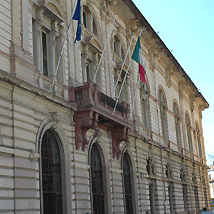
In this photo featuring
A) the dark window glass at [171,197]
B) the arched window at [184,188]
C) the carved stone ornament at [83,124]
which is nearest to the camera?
the carved stone ornament at [83,124]

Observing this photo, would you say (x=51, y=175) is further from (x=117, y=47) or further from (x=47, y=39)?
(x=117, y=47)

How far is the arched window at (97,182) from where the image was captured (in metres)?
22.7

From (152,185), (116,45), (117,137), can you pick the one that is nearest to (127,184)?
(117,137)

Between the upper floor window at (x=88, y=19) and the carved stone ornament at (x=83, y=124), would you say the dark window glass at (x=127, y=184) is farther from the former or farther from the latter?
the upper floor window at (x=88, y=19)

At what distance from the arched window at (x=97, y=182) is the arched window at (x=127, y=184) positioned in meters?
3.86

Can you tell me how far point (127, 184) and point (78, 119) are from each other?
870 centimetres

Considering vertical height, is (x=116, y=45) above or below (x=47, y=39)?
above

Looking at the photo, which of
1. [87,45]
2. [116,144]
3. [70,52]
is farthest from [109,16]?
[116,144]

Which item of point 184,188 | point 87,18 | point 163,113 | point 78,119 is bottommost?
point 184,188

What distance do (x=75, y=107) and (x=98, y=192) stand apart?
18.3ft

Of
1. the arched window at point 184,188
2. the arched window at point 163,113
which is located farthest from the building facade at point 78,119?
the arched window at point 184,188

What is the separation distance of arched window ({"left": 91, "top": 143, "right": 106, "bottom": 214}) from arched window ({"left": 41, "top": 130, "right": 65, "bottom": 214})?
373 cm

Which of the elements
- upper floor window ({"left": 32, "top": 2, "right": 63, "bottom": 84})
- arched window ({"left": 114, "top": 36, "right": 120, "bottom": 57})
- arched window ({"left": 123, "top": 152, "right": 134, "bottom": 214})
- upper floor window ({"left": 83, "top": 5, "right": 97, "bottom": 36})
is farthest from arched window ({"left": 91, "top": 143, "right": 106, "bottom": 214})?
arched window ({"left": 114, "top": 36, "right": 120, "bottom": 57})

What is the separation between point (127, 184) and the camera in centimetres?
2783
